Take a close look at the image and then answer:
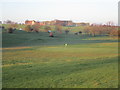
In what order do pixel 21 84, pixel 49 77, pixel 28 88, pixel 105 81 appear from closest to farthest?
1. pixel 28 88
2. pixel 21 84
3. pixel 105 81
4. pixel 49 77

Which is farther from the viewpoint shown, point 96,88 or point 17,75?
point 17,75

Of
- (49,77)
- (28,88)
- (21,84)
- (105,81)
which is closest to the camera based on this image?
(28,88)

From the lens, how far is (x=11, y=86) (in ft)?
34.4

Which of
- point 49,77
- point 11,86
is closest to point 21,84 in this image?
point 11,86

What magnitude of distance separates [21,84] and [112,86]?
17.0 ft

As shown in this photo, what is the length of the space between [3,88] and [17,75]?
2819mm

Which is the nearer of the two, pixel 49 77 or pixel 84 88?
pixel 84 88

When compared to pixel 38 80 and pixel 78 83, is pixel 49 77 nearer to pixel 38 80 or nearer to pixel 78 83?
pixel 38 80

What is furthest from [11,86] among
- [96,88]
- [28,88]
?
[96,88]

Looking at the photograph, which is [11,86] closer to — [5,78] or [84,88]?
[5,78]

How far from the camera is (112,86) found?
1055cm

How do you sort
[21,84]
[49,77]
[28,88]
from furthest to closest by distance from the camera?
[49,77], [21,84], [28,88]

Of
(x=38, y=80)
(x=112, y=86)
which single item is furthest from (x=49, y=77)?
(x=112, y=86)

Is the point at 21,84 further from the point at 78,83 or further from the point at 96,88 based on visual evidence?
the point at 96,88
